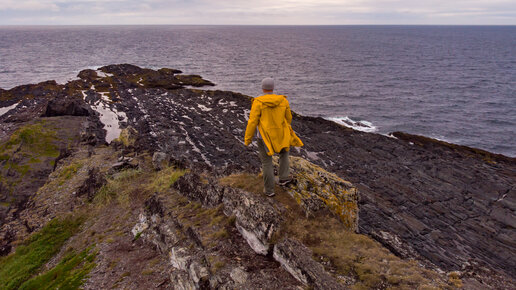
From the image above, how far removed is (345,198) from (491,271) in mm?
10574

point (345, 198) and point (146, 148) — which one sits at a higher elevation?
point (345, 198)

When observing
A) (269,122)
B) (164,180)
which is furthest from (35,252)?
(269,122)

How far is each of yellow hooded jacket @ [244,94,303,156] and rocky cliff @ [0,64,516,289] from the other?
208 cm

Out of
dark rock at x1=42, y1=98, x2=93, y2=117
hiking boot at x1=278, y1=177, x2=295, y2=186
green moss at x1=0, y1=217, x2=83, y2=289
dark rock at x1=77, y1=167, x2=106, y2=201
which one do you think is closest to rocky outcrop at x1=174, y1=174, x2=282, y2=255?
hiking boot at x1=278, y1=177, x2=295, y2=186

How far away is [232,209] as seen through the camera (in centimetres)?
974

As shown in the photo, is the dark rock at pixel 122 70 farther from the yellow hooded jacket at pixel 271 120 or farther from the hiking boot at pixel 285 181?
the yellow hooded jacket at pixel 271 120

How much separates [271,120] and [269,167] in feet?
5.20

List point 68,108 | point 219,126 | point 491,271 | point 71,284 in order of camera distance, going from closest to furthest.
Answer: point 71,284 < point 491,271 < point 219,126 < point 68,108

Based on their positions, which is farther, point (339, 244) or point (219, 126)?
point (219, 126)

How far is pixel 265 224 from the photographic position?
8.07 metres

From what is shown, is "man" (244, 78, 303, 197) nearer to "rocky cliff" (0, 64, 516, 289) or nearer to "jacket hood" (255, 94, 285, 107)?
"jacket hood" (255, 94, 285, 107)

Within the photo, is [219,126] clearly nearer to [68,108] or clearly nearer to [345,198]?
[68,108]

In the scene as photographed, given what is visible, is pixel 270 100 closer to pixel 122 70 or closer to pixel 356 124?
pixel 356 124

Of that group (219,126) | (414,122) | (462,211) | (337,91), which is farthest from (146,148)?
(337,91)
